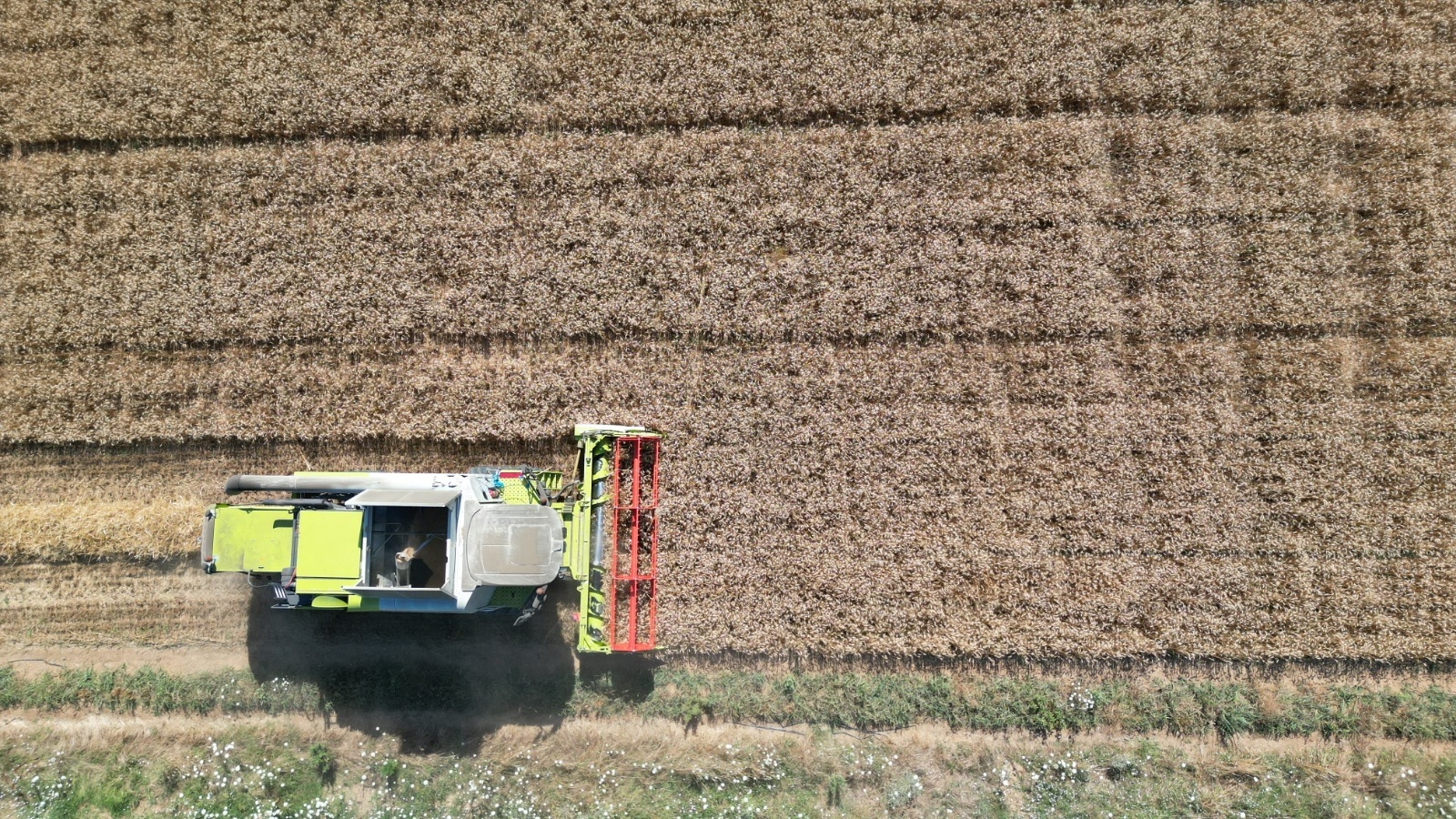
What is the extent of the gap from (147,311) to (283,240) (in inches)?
72.9

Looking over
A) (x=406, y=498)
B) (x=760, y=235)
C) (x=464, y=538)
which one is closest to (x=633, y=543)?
(x=464, y=538)

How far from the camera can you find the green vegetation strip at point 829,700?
7914mm

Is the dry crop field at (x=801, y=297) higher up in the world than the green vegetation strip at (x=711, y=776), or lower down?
higher up

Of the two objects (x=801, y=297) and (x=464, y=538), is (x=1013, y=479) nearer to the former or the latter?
(x=801, y=297)

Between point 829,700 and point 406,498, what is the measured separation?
5123 millimetres

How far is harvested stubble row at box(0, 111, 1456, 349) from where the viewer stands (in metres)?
Answer: 8.30

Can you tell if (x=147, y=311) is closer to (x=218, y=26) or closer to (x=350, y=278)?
(x=350, y=278)

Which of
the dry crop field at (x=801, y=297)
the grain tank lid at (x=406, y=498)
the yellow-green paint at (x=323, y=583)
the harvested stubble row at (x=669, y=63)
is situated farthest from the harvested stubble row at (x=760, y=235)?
the yellow-green paint at (x=323, y=583)

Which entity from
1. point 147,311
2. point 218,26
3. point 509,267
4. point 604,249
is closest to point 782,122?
point 604,249

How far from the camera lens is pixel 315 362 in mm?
8492

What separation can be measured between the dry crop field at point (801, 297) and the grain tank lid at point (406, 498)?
137cm

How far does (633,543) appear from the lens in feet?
25.3

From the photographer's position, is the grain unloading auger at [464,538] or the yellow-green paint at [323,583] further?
the grain unloading auger at [464,538]

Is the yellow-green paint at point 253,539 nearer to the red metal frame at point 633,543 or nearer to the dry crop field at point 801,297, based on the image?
the dry crop field at point 801,297
